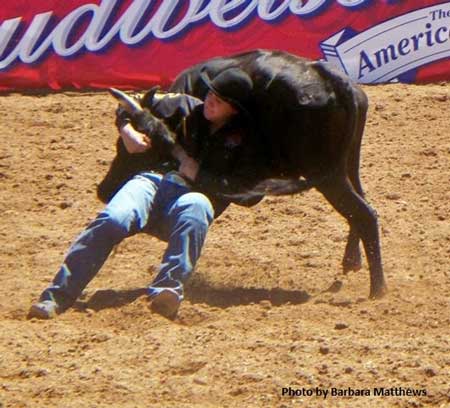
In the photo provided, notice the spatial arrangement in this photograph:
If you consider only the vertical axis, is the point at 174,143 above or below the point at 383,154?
above

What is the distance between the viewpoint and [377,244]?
6484 mm

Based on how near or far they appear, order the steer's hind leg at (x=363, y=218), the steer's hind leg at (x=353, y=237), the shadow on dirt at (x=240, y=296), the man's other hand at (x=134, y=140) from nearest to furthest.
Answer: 1. the man's other hand at (x=134, y=140)
2. the shadow on dirt at (x=240, y=296)
3. the steer's hind leg at (x=363, y=218)
4. the steer's hind leg at (x=353, y=237)

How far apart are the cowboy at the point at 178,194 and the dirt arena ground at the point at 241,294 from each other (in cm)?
15

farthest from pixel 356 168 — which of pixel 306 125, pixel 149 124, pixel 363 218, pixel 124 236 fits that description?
pixel 124 236

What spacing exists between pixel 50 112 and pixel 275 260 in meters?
2.90

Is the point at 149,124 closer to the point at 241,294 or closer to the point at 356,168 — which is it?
the point at 241,294

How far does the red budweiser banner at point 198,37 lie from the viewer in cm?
983

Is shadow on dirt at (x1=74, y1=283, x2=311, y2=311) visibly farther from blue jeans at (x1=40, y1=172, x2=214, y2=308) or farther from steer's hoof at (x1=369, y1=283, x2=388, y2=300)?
steer's hoof at (x1=369, y1=283, x2=388, y2=300)

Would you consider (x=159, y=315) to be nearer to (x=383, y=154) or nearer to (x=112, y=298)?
(x=112, y=298)

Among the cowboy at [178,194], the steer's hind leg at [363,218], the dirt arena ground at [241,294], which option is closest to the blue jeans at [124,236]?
the cowboy at [178,194]

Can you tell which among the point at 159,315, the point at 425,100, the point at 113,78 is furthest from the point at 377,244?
the point at 113,78

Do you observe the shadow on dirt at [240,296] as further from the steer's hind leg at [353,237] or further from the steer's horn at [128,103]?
the steer's horn at [128,103]

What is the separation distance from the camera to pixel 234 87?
607 centimetres

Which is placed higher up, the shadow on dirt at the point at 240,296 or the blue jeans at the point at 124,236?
the blue jeans at the point at 124,236
